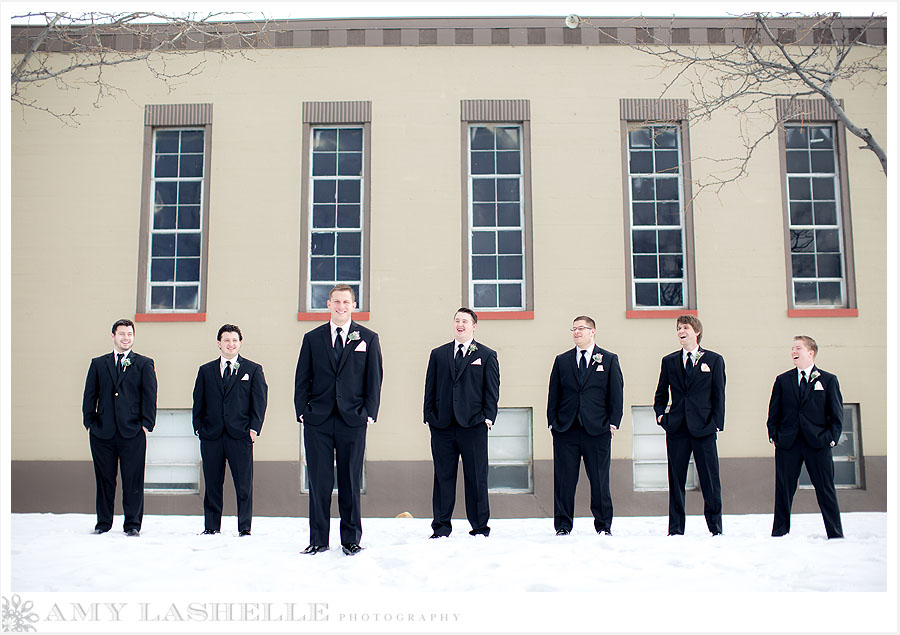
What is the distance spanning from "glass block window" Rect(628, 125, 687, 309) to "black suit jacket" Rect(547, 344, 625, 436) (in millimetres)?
2343

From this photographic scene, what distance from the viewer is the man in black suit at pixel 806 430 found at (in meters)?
6.01

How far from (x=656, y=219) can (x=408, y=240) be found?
2697 millimetres

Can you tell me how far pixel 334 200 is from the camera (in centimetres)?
848

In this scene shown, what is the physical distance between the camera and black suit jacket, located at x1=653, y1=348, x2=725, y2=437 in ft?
20.1

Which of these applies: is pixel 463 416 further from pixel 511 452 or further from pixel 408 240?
pixel 408 240

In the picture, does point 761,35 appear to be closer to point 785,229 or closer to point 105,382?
point 785,229

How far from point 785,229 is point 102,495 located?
7115 millimetres

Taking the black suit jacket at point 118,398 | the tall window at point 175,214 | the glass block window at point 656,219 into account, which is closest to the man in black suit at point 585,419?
the glass block window at point 656,219

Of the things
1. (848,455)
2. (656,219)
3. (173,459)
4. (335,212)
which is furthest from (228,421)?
(848,455)

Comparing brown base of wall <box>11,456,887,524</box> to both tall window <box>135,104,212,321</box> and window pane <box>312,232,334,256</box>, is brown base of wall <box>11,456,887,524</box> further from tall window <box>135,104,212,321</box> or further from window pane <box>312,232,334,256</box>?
window pane <box>312,232,334,256</box>

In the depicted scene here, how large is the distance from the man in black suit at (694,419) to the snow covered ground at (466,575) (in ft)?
1.79

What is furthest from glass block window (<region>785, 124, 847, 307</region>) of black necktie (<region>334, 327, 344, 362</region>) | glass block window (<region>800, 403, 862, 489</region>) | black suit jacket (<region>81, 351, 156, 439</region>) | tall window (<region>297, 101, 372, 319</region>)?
black suit jacket (<region>81, 351, 156, 439</region>)

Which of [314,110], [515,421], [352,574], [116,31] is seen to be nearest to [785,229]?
[515,421]

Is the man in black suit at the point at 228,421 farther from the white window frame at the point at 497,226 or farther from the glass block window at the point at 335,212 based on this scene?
the white window frame at the point at 497,226
